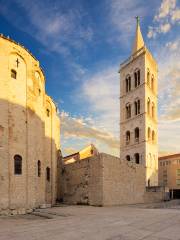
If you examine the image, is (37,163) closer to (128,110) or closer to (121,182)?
(121,182)

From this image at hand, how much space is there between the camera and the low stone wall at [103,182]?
23.0m

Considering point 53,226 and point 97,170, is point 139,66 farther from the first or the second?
point 53,226

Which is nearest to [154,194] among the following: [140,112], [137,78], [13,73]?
[140,112]

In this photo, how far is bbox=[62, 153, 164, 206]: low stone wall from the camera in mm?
23047

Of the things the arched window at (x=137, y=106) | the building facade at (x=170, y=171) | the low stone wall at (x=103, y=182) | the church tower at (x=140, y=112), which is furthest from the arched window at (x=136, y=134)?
the building facade at (x=170, y=171)

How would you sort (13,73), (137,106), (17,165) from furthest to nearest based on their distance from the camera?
(137,106) < (13,73) < (17,165)

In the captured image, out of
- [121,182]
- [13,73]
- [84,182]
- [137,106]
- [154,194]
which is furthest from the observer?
[137,106]

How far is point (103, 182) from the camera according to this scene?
22.8m

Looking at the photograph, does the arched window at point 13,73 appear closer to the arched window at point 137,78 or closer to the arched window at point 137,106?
the arched window at point 137,106

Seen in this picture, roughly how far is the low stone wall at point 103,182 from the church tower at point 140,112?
45.6 feet

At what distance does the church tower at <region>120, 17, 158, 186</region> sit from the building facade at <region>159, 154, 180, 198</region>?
1113 inches

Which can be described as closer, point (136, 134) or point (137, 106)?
point (136, 134)

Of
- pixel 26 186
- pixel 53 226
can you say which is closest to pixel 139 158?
pixel 26 186

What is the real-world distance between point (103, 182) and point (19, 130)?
8.56 m
